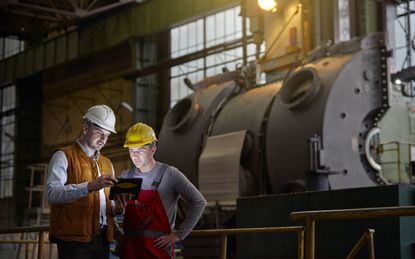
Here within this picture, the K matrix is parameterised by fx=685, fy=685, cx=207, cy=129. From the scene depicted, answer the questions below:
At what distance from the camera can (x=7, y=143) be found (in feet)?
108

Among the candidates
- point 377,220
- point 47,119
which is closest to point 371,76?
point 377,220

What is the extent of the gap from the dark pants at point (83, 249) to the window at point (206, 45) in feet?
60.9

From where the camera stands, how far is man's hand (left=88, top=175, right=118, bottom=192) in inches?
162

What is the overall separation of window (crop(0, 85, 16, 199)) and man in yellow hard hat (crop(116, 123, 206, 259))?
28.7m

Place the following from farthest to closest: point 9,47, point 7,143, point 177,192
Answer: point 9,47, point 7,143, point 177,192

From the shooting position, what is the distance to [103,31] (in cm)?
2617

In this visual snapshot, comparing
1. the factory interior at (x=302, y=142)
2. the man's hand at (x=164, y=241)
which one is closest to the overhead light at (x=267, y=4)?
the factory interior at (x=302, y=142)

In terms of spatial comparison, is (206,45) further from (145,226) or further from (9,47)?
(145,226)

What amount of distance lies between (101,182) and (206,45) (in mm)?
20865

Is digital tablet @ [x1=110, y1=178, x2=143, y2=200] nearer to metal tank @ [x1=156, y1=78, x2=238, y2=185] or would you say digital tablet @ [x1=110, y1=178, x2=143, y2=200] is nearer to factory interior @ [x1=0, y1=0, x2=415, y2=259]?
factory interior @ [x1=0, y1=0, x2=415, y2=259]

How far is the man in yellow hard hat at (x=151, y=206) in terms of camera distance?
4328 mm

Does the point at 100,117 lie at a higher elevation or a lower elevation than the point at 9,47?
lower

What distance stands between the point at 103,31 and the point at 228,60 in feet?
17.0

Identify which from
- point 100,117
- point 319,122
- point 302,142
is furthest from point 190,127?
point 100,117
